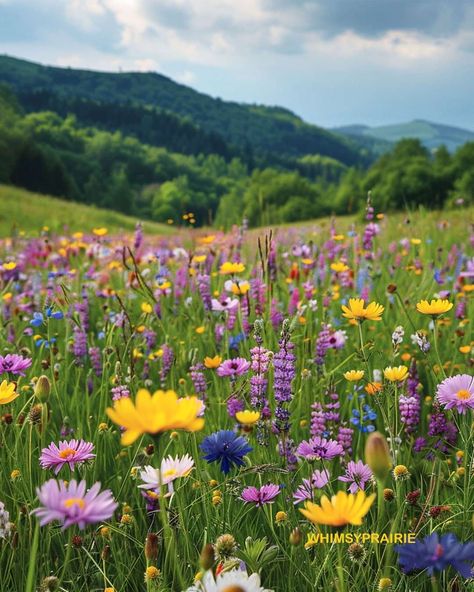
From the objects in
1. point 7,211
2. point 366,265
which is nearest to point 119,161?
point 7,211

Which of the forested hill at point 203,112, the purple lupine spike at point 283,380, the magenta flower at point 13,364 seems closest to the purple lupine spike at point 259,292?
the purple lupine spike at point 283,380

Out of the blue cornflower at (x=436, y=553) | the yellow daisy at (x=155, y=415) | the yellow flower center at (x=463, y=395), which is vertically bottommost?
the blue cornflower at (x=436, y=553)

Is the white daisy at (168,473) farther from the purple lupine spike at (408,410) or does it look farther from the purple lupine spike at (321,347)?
the purple lupine spike at (321,347)

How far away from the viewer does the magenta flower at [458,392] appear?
1.18m

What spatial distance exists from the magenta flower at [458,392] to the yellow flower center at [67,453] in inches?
31.4

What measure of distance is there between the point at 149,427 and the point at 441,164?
43.6 meters

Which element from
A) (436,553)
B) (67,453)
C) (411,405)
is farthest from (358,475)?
(67,453)

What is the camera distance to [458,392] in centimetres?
120

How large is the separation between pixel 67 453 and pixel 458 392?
84 cm

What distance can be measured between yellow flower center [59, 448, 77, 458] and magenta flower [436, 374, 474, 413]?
0.80 m

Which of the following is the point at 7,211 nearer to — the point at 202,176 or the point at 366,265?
the point at 366,265

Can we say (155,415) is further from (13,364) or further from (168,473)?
(13,364)

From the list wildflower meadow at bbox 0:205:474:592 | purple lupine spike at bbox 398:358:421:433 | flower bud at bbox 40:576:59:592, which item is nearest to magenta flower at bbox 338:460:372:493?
wildflower meadow at bbox 0:205:474:592

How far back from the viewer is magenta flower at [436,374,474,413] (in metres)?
1.18
